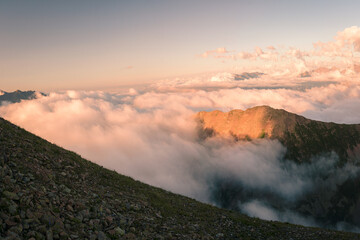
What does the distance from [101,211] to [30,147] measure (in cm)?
1356

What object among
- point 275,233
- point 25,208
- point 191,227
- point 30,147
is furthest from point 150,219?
point 275,233

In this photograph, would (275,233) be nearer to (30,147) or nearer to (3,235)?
(3,235)

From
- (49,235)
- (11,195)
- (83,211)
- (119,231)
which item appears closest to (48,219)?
(49,235)

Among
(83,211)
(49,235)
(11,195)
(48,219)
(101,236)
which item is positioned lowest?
(101,236)

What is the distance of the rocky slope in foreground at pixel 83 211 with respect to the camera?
10945 mm

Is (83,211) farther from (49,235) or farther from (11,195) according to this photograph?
(11,195)

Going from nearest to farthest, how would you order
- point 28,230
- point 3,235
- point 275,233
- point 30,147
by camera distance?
point 3,235 → point 28,230 → point 30,147 → point 275,233

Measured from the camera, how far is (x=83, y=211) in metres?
14.2

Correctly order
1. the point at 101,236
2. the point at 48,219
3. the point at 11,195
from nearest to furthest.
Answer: the point at 48,219, the point at 11,195, the point at 101,236

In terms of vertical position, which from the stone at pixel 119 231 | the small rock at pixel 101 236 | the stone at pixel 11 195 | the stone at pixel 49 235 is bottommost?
the stone at pixel 119 231

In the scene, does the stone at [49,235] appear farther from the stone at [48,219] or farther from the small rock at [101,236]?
the small rock at [101,236]

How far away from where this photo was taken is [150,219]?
19.0 m

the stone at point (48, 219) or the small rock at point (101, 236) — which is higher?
the stone at point (48, 219)

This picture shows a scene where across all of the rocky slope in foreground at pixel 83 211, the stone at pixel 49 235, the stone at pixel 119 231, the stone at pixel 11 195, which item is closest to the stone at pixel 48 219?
the rocky slope in foreground at pixel 83 211
